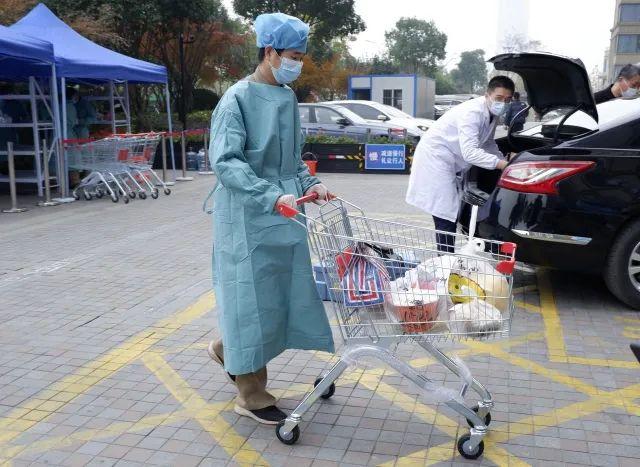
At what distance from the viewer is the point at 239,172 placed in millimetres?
3033

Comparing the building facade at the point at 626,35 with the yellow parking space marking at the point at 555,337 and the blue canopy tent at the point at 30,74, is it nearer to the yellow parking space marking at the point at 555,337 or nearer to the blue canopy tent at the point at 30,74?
the blue canopy tent at the point at 30,74

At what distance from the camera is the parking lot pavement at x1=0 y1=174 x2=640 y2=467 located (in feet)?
10.7

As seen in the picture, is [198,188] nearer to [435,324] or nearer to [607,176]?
[607,176]

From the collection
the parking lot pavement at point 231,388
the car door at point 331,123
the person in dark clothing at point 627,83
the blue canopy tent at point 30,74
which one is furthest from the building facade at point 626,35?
the parking lot pavement at point 231,388

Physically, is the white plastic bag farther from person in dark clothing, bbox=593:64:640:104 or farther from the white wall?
the white wall

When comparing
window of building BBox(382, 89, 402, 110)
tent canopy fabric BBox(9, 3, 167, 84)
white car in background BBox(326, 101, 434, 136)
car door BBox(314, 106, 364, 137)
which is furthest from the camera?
window of building BBox(382, 89, 402, 110)

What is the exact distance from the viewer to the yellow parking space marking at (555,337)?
4.31 m

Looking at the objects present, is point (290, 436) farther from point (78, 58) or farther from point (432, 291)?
point (78, 58)

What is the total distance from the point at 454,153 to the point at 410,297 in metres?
2.71

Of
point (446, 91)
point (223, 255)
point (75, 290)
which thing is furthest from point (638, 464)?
point (446, 91)

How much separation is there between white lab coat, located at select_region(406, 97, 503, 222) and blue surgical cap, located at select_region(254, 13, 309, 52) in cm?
238

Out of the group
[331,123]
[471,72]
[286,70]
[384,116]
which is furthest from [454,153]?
[471,72]

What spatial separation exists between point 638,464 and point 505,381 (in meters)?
1.02

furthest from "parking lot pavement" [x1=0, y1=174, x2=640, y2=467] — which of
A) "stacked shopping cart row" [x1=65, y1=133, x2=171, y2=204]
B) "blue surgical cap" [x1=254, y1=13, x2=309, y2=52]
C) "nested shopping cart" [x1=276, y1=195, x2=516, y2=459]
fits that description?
"stacked shopping cart row" [x1=65, y1=133, x2=171, y2=204]
